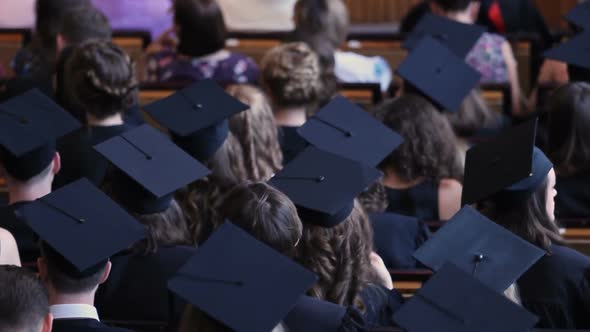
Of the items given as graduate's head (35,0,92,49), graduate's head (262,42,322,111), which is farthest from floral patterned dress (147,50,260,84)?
graduate's head (262,42,322,111)

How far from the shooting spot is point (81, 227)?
151 inches

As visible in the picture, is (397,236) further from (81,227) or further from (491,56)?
(491,56)

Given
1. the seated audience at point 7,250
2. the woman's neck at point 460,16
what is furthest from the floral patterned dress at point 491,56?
the seated audience at point 7,250

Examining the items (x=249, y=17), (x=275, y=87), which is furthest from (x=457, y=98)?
(x=249, y=17)

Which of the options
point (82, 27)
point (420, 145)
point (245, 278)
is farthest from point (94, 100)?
point (245, 278)

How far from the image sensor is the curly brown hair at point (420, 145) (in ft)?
16.6

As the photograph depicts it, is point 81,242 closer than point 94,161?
Yes

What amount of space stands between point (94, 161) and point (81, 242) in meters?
A: 1.64

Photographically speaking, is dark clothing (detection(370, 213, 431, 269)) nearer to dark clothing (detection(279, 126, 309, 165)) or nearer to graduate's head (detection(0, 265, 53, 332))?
dark clothing (detection(279, 126, 309, 165))

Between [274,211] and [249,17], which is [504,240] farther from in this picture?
[249,17]

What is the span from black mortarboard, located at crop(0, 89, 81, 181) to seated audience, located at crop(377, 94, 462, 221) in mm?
1323

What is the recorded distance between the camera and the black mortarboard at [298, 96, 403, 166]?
15.9ft

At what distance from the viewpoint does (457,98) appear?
608cm

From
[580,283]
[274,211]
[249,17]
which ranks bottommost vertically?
[249,17]
